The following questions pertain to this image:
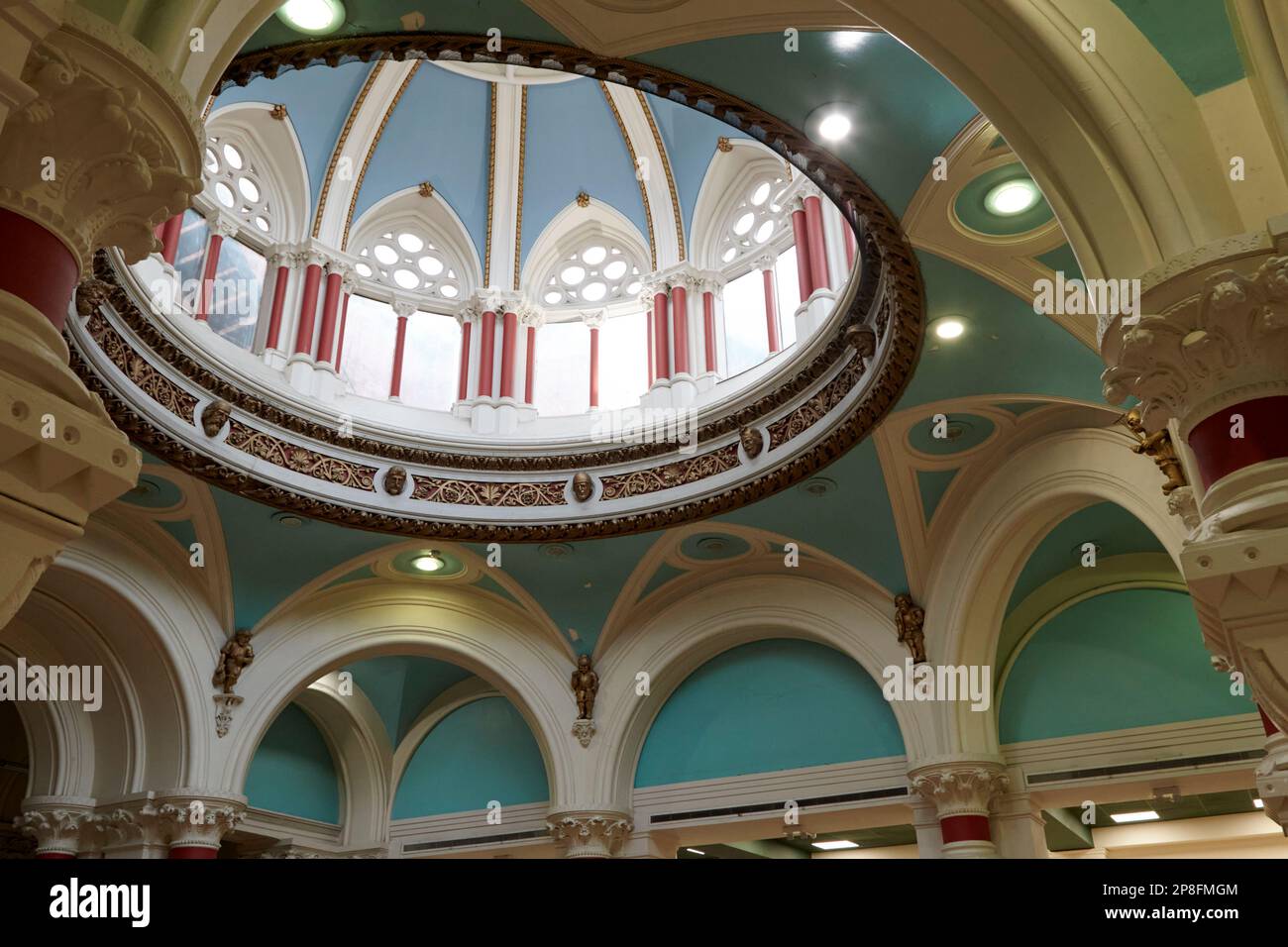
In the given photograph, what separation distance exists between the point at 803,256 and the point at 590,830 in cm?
719

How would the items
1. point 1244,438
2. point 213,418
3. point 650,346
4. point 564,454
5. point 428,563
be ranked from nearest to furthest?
point 1244,438 < point 213,418 < point 564,454 < point 428,563 < point 650,346

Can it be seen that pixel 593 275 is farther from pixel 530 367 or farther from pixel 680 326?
pixel 680 326

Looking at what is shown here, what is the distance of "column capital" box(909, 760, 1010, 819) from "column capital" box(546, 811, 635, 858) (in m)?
3.91

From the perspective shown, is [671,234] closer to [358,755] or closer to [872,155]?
[872,155]

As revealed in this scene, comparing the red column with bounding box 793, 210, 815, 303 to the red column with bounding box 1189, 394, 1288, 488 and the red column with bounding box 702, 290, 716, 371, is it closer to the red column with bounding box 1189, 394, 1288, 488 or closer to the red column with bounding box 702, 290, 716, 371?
the red column with bounding box 702, 290, 716, 371

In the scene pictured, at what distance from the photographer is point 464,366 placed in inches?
546

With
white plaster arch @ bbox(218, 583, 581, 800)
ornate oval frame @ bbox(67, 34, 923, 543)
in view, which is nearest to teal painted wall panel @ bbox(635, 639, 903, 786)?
white plaster arch @ bbox(218, 583, 581, 800)

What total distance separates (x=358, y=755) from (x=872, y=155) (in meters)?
11.9

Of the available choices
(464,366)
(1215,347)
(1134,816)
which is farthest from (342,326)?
(1134,816)

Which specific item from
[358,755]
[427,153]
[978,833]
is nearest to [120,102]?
[978,833]

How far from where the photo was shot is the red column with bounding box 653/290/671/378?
518 inches

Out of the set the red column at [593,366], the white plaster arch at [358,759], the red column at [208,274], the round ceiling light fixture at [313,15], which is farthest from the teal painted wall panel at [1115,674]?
the red column at [208,274]

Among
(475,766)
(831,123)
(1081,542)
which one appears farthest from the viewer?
(475,766)

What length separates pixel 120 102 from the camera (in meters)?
3.08
